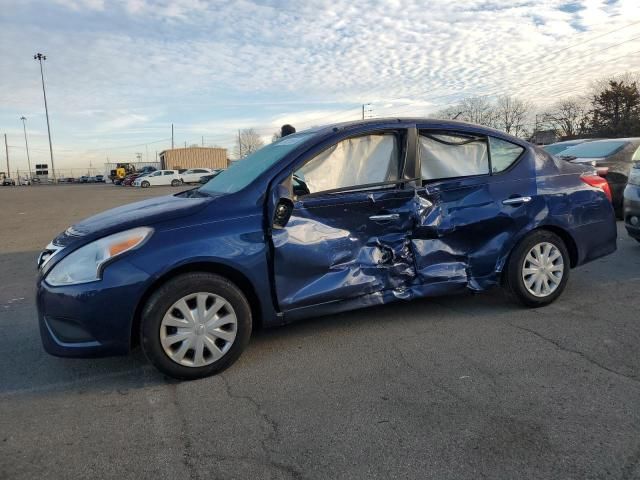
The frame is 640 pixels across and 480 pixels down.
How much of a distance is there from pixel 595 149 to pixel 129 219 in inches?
349

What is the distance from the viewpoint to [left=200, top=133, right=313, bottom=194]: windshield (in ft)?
12.9

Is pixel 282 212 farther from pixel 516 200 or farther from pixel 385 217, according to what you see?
pixel 516 200

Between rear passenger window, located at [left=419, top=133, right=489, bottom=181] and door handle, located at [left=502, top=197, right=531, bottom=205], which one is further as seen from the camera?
door handle, located at [left=502, top=197, right=531, bottom=205]

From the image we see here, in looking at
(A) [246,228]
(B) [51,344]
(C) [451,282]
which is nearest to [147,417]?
(B) [51,344]

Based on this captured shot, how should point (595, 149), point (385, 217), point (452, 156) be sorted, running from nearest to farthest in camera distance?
point (385, 217)
point (452, 156)
point (595, 149)

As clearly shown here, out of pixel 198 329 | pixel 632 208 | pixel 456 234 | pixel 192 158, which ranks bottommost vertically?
pixel 198 329

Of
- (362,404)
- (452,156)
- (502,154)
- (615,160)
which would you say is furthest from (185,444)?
→ (615,160)

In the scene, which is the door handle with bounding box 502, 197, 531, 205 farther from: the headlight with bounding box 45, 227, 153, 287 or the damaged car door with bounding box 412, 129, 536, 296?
the headlight with bounding box 45, 227, 153, 287

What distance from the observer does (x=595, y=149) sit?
30.9 feet

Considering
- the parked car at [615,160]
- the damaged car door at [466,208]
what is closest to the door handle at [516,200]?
the damaged car door at [466,208]

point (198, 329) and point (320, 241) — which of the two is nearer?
point (198, 329)

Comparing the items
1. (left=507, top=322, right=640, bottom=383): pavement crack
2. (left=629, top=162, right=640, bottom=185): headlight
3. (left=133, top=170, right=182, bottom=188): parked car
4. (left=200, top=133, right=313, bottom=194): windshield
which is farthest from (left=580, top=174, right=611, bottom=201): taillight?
(left=133, top=170, right=182, bottom=188): parked car

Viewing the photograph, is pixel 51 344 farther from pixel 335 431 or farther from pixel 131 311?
pixel 335 431

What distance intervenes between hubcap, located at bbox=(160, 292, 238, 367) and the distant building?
71647 mm
